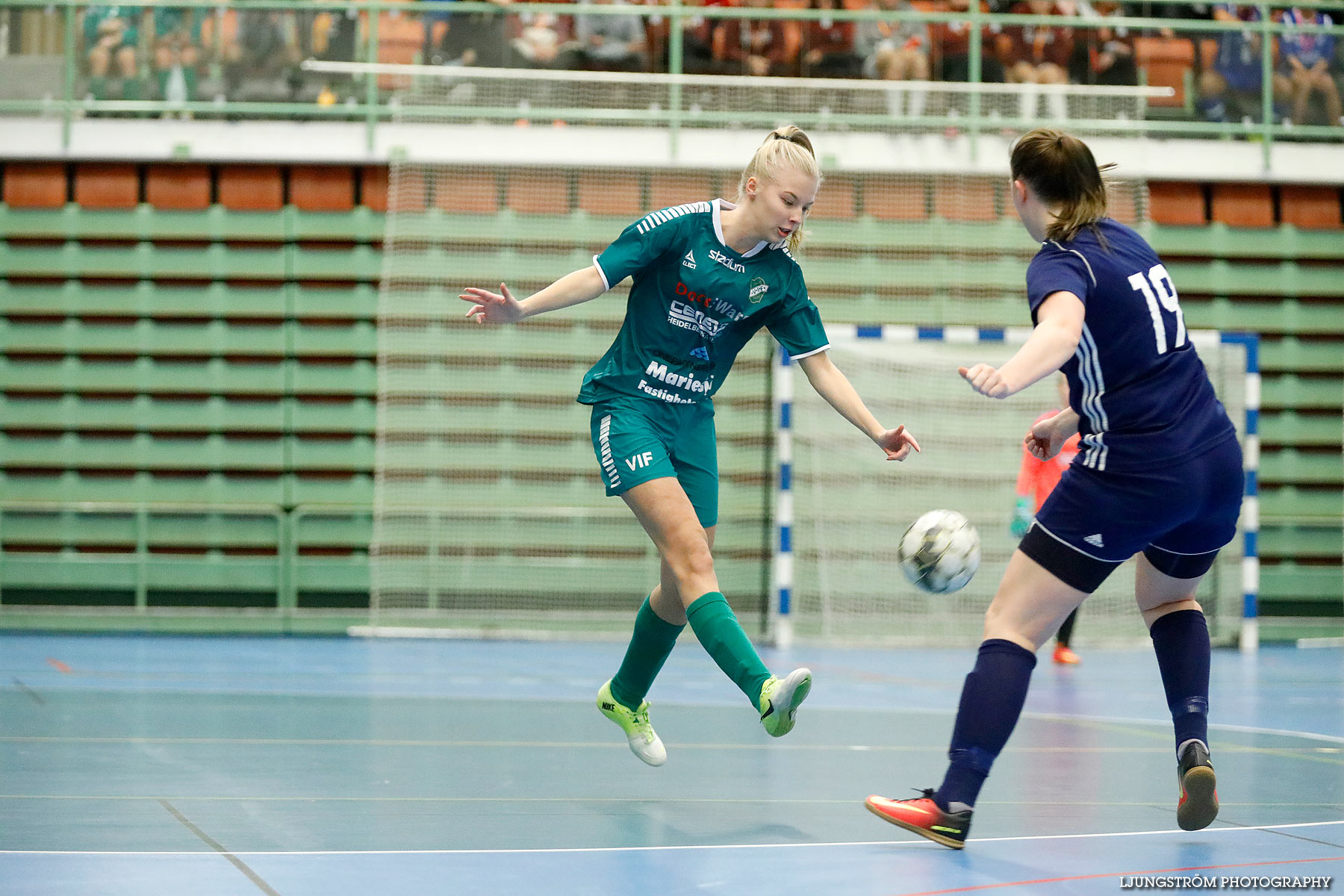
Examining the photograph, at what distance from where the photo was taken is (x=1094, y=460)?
135 inches

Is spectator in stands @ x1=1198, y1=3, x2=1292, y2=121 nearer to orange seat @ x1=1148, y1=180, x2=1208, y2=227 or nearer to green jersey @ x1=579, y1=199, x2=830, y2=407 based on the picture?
orange seat @ x1=1148, y1=180, x2=1208, y2=227

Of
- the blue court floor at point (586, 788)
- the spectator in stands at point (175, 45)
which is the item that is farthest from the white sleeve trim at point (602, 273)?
the spectator in stands at point (175, 45)

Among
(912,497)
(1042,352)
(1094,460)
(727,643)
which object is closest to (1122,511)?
(1094,460)

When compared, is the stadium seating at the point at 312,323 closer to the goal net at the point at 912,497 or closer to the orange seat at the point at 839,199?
the orange seat at the point at 839,199

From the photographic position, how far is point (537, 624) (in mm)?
11836

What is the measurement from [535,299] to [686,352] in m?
0.50

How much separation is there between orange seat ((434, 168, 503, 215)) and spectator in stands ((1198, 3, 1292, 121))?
6114mm

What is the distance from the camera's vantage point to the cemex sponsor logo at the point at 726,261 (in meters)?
4.30

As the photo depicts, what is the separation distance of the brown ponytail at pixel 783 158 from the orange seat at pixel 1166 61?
8982 mm

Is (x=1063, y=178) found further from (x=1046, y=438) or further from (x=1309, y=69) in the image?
(x=1309, y=69)

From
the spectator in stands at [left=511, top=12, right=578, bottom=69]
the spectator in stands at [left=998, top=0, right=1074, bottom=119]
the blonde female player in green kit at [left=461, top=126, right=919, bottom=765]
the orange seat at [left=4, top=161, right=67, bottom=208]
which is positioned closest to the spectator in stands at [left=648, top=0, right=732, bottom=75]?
the spectator in stands at [left=511, top=12, right=578, bottom=69]

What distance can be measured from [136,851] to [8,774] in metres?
1.41

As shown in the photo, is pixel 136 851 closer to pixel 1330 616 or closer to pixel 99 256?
pixel 99 256

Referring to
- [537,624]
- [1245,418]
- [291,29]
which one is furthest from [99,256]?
[1245,418]
